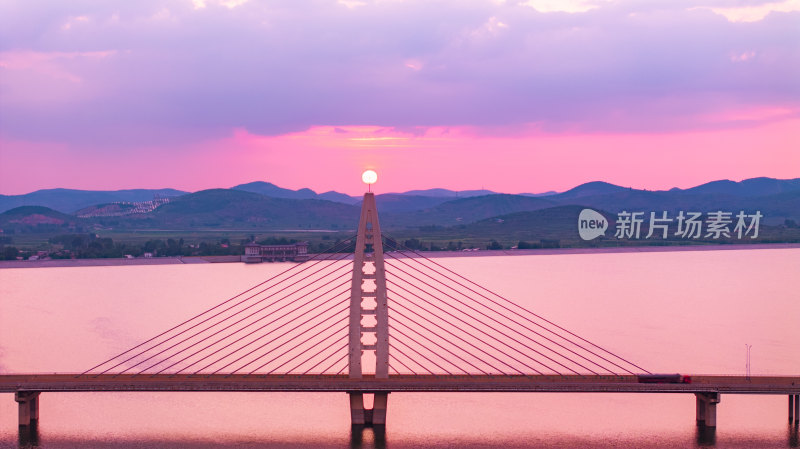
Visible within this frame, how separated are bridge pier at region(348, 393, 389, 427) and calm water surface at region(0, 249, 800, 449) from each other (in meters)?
0.27

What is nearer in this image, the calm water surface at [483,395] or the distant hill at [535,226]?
the calm water surface at [483,395]

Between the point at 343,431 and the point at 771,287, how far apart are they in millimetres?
31660

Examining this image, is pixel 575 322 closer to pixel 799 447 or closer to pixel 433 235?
pixel 799 447

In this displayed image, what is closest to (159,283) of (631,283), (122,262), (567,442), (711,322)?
(122,262)

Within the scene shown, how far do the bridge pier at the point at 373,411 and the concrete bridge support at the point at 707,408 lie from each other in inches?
238

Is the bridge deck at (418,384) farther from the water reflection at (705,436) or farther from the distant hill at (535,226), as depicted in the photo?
the distant hill at (535,226)

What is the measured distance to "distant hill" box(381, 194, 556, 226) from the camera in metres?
144

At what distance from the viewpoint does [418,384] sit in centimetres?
1831

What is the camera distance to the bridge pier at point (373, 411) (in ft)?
62.0

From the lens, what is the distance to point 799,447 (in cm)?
1800

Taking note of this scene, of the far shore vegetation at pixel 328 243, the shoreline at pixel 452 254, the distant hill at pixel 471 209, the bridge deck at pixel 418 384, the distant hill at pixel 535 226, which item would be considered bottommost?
the bridge deck at pixel 418 384

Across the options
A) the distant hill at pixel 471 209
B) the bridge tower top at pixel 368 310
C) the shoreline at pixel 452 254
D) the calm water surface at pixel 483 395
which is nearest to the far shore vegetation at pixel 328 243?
the shoreline at pixel 452 254

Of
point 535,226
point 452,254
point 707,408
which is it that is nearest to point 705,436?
point 707,408

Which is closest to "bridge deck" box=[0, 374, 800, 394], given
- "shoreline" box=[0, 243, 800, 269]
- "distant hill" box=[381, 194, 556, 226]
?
"shoreline" box=[0, 243, 800, 269]
